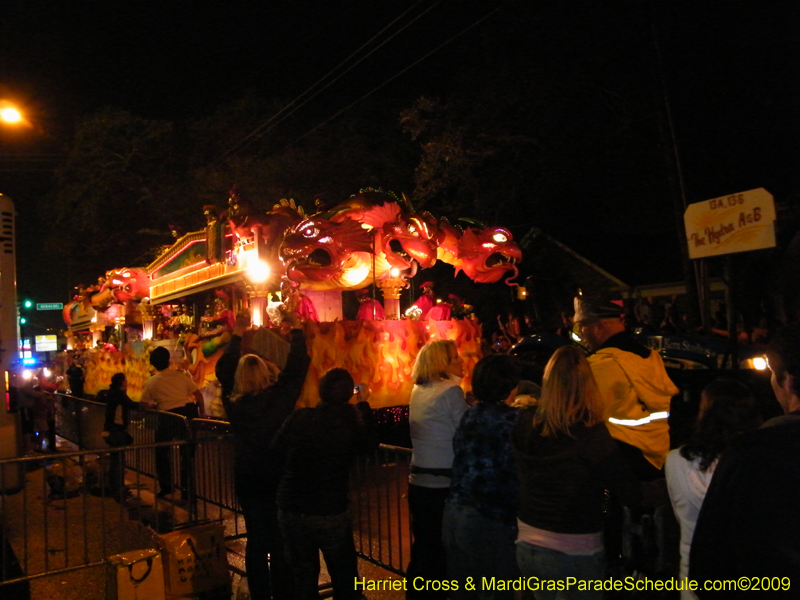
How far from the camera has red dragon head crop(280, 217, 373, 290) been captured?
10945mm

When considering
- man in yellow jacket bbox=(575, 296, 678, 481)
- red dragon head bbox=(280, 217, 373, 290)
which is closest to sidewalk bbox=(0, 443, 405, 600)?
man in yellow jacket bbox=(575, 296, 678, 481)

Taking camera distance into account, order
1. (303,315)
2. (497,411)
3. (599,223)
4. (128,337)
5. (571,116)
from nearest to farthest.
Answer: (497,411), (303,315), (571,116), (128,337), (599,223)

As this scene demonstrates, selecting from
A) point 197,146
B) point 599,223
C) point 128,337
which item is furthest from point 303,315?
point 197,146

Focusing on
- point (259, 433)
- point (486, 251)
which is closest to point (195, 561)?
point (259, 433)

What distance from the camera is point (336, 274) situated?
38.4 feet

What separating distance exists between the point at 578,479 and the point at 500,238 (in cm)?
992

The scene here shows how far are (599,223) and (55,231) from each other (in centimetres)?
2456

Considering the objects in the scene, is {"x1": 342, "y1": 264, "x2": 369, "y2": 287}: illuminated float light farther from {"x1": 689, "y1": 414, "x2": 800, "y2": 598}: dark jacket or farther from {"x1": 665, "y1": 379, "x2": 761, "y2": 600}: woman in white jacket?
{"x1": 689, "y1": 414, "x2": 800, "y2": 598}: dark jacket

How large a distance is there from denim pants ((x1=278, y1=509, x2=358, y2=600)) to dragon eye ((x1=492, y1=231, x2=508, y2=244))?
29.6 ft

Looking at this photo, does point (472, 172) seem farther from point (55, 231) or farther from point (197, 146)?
point (55, 231)

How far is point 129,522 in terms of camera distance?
297 inches

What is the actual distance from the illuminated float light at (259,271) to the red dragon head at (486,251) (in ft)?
11.2

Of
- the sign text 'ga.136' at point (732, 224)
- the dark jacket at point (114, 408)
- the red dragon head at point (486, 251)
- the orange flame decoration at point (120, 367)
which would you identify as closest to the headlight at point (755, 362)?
the sign text 'ga.136' at point (732, 224)

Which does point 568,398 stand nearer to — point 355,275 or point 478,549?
point 478,549
